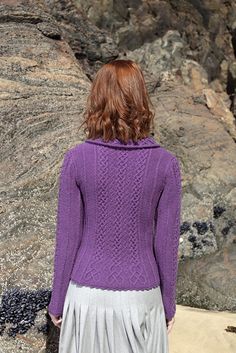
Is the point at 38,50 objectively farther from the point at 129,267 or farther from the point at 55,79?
the point at 129,267

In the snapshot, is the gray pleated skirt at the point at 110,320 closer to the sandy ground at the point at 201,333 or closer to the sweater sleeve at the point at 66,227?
the sweater sleeve at the point at 66,227

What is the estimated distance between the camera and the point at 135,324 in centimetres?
212

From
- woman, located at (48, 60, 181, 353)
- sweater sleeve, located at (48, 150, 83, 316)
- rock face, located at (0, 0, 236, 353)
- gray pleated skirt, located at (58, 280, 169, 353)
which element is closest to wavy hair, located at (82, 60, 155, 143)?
woman, located at (48, 60, 181, 353)

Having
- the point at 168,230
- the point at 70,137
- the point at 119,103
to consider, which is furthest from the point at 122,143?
the point at 70,137

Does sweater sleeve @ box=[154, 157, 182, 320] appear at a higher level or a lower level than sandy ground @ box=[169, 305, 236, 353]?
higher

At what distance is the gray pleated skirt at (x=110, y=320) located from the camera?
6.91 feet

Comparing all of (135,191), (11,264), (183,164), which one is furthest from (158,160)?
(183,164)

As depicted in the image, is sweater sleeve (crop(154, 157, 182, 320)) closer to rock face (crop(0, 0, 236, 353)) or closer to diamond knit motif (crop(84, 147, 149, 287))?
diamond knit motif (crop(84, 147, 149, 287))

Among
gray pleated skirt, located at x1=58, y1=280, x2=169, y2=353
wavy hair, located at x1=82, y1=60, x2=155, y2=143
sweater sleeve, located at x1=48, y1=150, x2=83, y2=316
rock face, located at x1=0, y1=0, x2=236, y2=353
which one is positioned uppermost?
wavy hair, located at x1=82, y1=60, x2=155, y2=143

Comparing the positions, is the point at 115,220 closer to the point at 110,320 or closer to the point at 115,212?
the point at 115,212

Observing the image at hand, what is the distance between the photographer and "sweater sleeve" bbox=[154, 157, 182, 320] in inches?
84.4

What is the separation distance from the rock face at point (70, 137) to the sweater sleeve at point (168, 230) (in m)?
1.38

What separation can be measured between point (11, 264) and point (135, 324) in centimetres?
167

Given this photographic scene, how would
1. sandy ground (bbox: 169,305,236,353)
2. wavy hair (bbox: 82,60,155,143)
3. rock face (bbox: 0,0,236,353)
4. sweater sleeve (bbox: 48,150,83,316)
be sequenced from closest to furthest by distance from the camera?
wavy hair (bbox: 82,60,155,143) < sweater sleeve (bbox: 48,150,83,316) < rock face (bbox: 0,0,236,353) < sandy ground (bbox: 169,305,236,353)
